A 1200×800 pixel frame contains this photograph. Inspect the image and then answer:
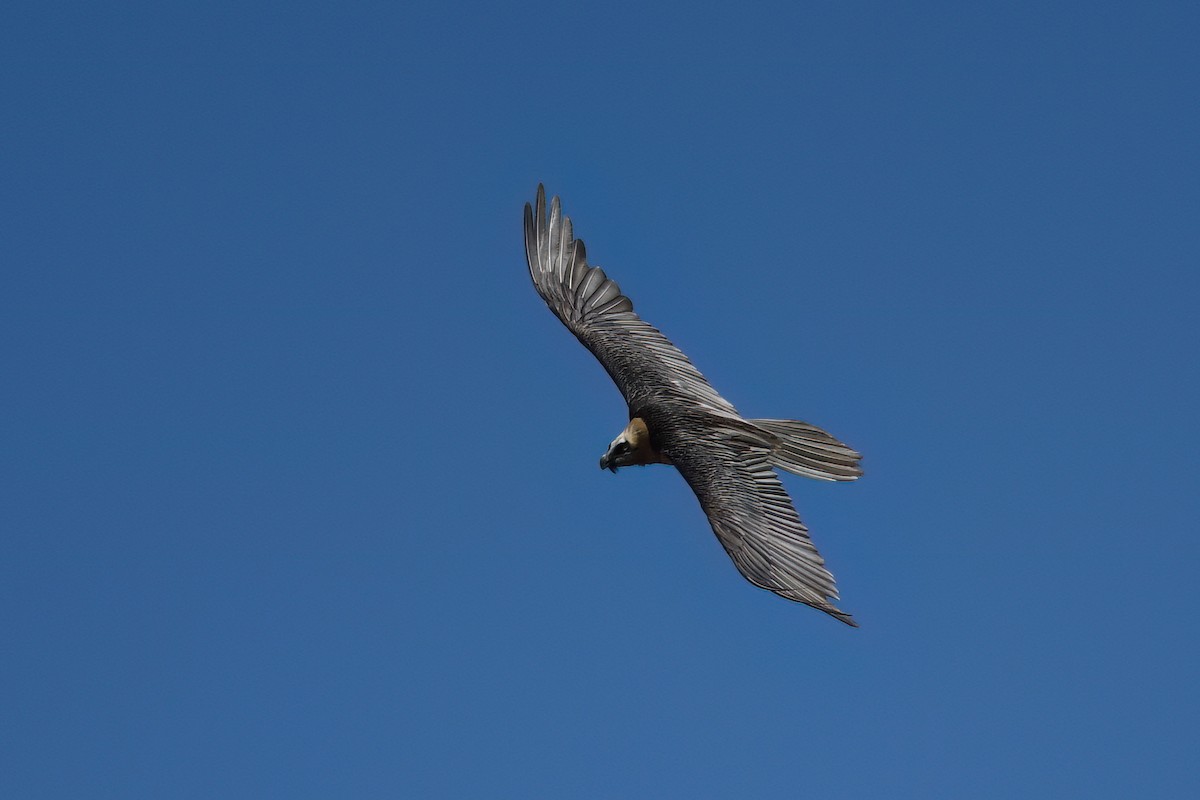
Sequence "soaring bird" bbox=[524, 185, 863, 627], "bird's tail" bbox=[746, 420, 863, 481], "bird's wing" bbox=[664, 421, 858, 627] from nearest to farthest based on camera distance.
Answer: "bird's wing" bbox=[664, 421, 858, 627], "soaring bird" bbox=[524, 185, 863, 627], "bird's tail" bbox=[746, 420, 863, 481]

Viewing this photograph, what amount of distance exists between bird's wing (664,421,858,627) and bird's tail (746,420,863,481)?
557 mm

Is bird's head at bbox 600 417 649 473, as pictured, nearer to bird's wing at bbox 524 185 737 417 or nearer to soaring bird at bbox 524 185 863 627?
soaring bird at bbox 524 185 863 627

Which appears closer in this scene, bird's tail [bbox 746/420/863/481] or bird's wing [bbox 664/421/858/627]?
bird's wing [bbox 664/421/858/627]

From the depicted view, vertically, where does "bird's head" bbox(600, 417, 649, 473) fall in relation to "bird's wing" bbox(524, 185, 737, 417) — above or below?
below

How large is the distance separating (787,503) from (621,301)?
14.5ft

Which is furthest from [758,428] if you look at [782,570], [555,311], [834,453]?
[555,311]

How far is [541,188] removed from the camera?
17.8 m

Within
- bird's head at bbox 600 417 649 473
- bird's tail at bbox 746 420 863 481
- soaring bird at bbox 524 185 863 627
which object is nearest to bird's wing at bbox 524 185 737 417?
soaring bird at bbox 524 185 863 627

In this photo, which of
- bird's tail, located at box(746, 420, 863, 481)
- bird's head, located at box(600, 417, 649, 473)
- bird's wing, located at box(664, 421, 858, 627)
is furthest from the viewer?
bird's head, located at box(600, 417, 649, 473)

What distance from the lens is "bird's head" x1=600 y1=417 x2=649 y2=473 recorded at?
15656mm

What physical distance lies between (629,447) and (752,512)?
7.34 ft

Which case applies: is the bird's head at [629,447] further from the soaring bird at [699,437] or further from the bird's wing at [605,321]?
the bird's wing at [605,321]

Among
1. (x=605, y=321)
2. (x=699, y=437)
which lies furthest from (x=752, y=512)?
(x=605, y=321)

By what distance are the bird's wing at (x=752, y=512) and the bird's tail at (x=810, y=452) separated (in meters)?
0.56
